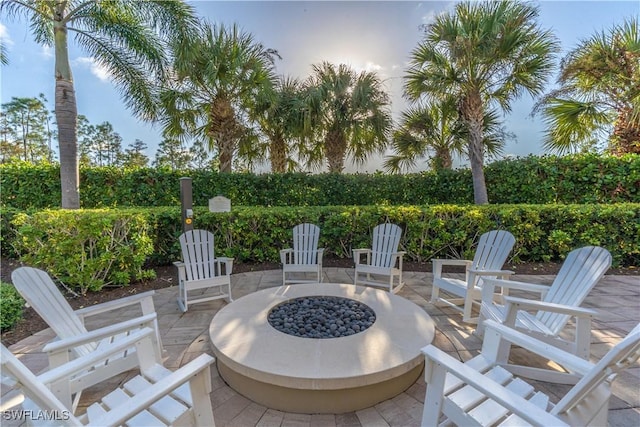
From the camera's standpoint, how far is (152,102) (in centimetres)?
624

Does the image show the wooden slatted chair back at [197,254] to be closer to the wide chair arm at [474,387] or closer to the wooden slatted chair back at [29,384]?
the wooden slatted chair back at [29,384]

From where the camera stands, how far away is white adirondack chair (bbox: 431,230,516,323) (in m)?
2.95

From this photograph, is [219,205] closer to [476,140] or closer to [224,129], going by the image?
[224,129]

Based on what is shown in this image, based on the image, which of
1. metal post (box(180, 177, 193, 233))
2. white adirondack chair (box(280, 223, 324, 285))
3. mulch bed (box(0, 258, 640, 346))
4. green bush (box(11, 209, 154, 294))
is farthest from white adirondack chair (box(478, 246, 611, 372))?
green bush (box(11, 209, 154, 294))

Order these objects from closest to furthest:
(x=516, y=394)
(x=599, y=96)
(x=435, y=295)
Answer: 1. (x=516, y=394)
2. (x=435, y=295)
3. (x=599, y=96)

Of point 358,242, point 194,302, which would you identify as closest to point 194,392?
point 194,302

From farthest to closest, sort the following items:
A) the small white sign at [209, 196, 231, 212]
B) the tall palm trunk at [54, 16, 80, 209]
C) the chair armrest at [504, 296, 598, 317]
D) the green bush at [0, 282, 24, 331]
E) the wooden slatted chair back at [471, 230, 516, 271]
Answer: the tall palm trunk at [54, 16, 80, 209] → the small white sign at [209, 196, 231, 212] → the wooden slatted chair back at [471, 230, 516, 271] → the green bush at [0, 282, 24, 331] → the chair armrest at [504, 296, 598, 317]

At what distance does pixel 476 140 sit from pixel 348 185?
3.09m

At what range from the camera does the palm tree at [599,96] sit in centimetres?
568

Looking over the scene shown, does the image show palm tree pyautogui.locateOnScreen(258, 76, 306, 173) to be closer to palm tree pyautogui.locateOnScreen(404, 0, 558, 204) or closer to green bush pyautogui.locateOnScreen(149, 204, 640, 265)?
palm tree pyautogui.locateOnScreen(404, 0, 558, 204)

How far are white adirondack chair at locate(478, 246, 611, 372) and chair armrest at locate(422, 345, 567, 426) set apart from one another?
1076mm

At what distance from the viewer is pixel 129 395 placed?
145 cm

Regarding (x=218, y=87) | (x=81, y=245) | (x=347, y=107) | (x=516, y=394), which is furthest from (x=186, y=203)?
(x=347, y=107)

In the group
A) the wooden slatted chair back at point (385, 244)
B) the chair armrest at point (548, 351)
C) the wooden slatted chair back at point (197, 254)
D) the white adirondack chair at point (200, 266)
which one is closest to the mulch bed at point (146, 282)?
the white adirondack chair at point (200, 266)
